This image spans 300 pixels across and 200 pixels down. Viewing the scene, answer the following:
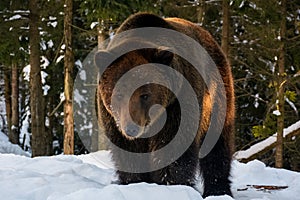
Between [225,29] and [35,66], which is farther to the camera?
[35,66]

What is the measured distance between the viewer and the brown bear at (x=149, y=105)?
3672 mm

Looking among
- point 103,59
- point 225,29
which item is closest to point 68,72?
point 225,29

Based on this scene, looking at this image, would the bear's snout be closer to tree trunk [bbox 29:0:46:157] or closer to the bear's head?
the bear's head

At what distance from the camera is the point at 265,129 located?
10391 mm

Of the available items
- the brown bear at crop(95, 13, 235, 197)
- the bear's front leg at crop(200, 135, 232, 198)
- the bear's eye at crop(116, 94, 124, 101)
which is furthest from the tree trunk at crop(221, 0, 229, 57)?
the bear's eye at crop(116, 94, 124, 101)

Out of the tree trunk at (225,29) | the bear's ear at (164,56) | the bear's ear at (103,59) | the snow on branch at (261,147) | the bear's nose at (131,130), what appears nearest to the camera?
the bear's nose at (131,130)

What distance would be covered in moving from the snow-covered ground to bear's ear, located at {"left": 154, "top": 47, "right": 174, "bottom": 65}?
3.07 ft

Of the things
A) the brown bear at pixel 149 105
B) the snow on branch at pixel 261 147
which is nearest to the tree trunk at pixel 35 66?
the snow on branch at pixel 261 147

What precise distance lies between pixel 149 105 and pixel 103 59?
50 centimetres

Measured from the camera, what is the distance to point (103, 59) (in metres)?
3.77

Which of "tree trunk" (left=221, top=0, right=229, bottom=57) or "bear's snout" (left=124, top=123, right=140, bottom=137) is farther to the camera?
"tree trunk" (left=221, top=0, right=229, bottom=57)

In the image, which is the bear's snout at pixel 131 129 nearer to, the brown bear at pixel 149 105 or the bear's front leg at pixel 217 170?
the brown bear at pixel 149 105

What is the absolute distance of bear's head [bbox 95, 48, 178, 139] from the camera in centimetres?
363

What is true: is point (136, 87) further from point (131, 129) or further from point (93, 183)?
point (93, 183)
